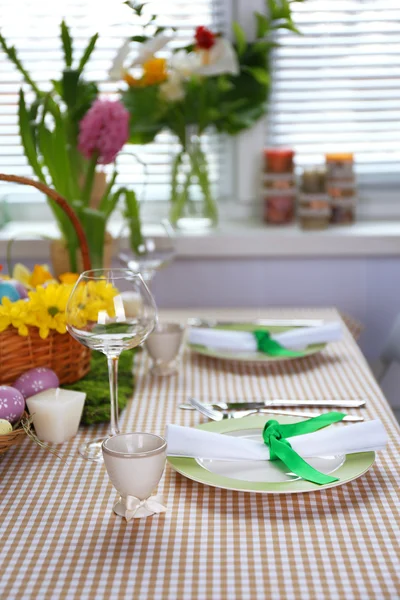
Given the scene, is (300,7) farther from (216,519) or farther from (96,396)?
(216,519)

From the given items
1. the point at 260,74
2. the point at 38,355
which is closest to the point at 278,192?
the point at 260,74

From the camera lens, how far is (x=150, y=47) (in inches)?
77.5

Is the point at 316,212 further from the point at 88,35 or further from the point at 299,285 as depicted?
the point at 88,35

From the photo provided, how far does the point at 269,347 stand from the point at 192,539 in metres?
→ 0.65

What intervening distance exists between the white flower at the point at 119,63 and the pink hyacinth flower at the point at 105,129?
0.35 meters

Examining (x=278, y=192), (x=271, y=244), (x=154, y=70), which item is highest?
(x=154, y=70)

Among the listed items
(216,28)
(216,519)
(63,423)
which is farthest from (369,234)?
(216,519)

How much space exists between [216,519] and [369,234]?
1.46 metres

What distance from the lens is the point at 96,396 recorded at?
114 centimetres

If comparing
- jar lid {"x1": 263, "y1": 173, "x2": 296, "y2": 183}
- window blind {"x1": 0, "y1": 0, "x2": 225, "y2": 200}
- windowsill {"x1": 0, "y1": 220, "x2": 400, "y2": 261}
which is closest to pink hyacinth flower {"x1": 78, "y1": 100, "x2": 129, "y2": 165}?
windowsill {"x1": 0, "y1": 220, "x2": 400, "y2": 261}

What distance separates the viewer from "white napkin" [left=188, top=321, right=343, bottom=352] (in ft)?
4.69

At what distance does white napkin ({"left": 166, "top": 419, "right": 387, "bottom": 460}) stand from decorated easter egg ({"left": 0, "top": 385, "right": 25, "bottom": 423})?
19 cm

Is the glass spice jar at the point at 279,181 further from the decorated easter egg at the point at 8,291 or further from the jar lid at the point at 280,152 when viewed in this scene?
the decorated easter egg at the point at 8,291

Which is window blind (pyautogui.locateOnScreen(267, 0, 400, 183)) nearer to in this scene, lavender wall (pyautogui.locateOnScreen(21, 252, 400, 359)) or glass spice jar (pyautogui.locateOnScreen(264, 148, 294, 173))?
glass spice jar (pyautogui.locateOnScreen(264, 148, 294, 173))
